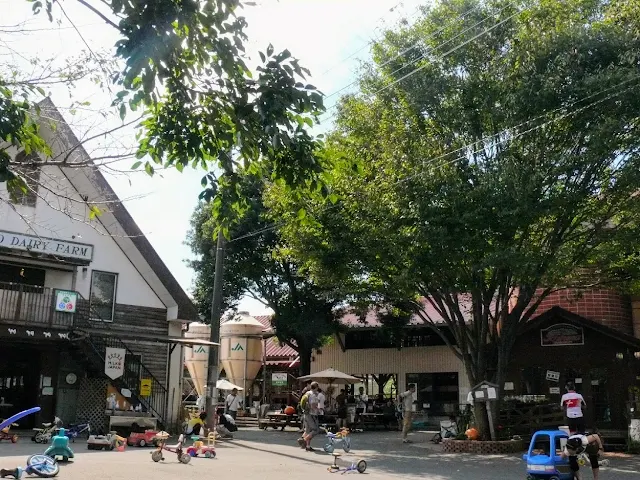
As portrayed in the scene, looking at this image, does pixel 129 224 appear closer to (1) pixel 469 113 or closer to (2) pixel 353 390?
(1) pixel 469 113

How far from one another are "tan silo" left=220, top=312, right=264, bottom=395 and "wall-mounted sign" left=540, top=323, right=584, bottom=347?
14.5 m

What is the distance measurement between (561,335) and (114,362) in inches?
612

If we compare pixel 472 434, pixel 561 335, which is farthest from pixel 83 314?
pixel 561 335

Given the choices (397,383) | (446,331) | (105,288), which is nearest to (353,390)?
(397,383)

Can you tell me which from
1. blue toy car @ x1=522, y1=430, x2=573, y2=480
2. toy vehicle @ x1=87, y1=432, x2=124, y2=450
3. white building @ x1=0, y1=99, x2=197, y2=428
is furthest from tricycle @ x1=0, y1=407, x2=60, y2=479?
white building @ x1=0, y1=99, x2=197, y2=428

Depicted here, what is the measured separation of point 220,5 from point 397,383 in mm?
28690

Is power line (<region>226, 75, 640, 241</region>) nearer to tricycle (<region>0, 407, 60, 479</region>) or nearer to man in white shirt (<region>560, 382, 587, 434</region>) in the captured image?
man in white shirt (<region>560, 382, 587, 434</region>)

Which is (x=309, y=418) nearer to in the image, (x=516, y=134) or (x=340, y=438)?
(x=340, y=438)

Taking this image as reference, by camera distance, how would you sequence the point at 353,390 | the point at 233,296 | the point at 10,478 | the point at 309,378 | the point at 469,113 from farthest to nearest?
the point at 353,390, the point at 233,296, the point at 309,378, the point at 469,113, the point at 10,478

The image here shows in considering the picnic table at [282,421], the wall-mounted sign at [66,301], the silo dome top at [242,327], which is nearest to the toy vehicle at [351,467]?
the wall-mounted sign at [66,301]

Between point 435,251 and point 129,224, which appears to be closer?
point 435,251

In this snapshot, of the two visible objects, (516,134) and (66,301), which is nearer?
(516,134)

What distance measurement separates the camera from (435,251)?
1706 cm

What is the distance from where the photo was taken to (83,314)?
22047mm
